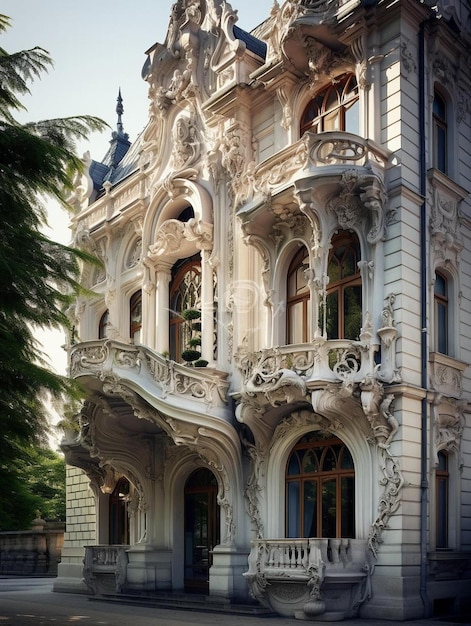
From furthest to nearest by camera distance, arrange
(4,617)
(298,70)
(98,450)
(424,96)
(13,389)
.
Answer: (98,450)
(298,70)
(424,96)
(4,617)
(13,389)

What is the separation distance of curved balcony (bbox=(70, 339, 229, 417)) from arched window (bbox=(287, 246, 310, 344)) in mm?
2294

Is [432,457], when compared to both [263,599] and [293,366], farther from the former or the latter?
[263,599]

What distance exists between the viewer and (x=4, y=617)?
18547 millimetres

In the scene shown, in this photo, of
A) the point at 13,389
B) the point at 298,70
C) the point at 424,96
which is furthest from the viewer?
the point at 298,70

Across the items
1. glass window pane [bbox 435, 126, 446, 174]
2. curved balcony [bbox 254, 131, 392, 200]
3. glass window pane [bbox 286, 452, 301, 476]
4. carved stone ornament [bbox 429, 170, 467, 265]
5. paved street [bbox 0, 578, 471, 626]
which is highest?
glass window pane [bbox 435, 126, 446, 174]

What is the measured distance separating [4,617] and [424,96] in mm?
14694

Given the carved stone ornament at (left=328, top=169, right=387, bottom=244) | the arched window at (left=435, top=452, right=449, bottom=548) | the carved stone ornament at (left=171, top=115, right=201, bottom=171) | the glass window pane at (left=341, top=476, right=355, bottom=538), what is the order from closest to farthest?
the carved stone ornament at (left=328, top=169, right=387, bottom=244)
the glass window pane at (left=341, top=476, right=355, bottom=538)
the arched window at (left=435, top=452, right=449, bottom=548)
the carved stone ornament at (left=171, top=115, right=201, bottom=171)

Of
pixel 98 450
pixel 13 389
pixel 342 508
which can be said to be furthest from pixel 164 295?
pixel 13 389

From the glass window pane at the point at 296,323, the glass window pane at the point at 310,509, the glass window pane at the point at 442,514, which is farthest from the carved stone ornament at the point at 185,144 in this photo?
the glass window pane at the point at 442,514

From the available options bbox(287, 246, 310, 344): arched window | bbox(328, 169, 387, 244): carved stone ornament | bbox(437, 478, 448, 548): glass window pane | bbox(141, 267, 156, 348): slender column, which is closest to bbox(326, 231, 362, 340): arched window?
bbox(328, 169, 387, 244): carved stone ornament

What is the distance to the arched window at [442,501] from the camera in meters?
19.3

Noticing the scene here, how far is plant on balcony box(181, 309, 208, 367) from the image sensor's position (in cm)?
2219

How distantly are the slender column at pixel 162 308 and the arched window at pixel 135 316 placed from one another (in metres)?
2.26

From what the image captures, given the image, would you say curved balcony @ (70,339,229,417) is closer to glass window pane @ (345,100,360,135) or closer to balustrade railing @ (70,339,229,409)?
balustrade railing @ (70,339,229,409)
